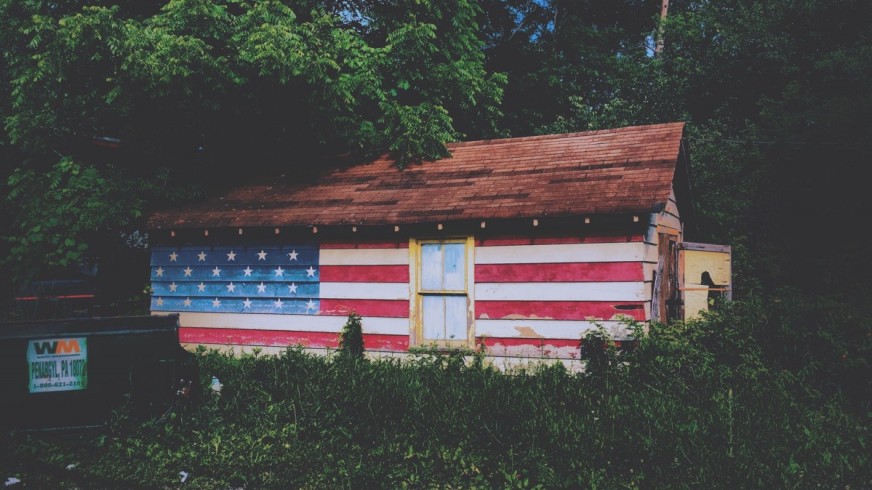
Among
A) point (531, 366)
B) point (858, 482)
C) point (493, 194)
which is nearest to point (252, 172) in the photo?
point (493, 194)

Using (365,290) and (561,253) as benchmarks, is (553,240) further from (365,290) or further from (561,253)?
(365,290)

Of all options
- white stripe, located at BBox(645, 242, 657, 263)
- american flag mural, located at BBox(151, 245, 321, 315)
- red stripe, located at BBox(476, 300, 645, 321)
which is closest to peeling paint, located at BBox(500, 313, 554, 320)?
red stripe, located at BBox(476, 300, 645, 321)

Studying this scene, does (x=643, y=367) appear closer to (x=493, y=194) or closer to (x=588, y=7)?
(x=493, y=194)

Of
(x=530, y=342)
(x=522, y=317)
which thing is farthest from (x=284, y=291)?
(x=530, y=342)

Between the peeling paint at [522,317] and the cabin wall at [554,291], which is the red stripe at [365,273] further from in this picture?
the peeling paint at [522,317]

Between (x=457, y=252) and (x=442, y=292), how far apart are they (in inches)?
24.9

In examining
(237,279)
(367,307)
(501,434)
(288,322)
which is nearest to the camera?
(501,434)

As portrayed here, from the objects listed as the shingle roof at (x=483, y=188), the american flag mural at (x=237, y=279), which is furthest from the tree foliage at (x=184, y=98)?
the american flag mural at (x=237, y=279)

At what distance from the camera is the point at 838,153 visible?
1268 centimetres

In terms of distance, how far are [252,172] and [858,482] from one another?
10907 mm

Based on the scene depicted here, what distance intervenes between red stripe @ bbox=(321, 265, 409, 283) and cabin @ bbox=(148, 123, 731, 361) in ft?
0.06

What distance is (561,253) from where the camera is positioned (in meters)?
8.59

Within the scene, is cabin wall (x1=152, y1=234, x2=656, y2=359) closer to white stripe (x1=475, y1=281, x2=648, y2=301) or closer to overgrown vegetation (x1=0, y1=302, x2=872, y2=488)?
white stripe (x1=475, y1=281, x2=648, y2=301)

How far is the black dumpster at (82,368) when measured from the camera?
5.73 meters
